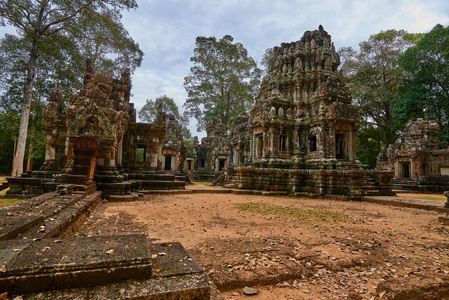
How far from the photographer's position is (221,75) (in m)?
28.7

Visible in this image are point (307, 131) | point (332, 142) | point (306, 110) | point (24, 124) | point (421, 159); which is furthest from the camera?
point (421, 159)

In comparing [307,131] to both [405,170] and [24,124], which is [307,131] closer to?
[405,170]

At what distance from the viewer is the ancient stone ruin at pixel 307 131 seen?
12.9m

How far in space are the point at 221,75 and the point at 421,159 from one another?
2243 cm

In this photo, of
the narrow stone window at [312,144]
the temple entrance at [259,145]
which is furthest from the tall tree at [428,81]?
the temple entrance at [259,145]

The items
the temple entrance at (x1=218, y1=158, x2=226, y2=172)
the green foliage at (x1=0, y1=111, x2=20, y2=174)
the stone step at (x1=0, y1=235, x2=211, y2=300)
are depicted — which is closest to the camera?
the stone step at (x1=0, y1=235, x2=211, y2=300)

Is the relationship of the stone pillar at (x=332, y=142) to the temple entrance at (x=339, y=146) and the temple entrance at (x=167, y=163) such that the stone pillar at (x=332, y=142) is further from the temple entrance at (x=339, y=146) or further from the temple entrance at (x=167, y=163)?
the temple entrance at (x=167, y=163)

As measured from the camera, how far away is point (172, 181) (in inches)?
482

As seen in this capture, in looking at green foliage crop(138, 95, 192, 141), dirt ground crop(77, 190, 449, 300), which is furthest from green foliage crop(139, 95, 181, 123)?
dirt ground crop(77, 190, 449, 300)

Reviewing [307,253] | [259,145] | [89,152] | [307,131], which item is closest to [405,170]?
[307,131]

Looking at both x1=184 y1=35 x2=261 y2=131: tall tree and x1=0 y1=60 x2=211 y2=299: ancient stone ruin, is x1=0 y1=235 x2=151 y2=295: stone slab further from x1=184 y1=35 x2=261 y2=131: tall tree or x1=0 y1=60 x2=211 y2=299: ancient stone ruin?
x1=184 y1=35 x2=261 y2=131: tall tree

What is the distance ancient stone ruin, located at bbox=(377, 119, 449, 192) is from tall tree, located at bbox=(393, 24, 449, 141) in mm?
3195

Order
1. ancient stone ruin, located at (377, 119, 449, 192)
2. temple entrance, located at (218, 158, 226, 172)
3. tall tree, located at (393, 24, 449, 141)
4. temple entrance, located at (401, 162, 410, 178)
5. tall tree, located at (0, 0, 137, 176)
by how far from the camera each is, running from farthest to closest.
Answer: temple entrance, located at (218, 158, 226, 172) < tall tree, located at (393, 24, 449, 141) < temple entrance, located at (401, 162, 410, 178) < ancient stone ruin, located at (377, 119, 449, 192) < tall tree, located at (0, 0, 137, 176)

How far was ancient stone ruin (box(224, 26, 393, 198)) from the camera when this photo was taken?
12.9 m
